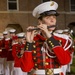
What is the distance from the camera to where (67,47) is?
3.26 metres

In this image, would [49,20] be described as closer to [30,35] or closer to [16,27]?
[30,35]

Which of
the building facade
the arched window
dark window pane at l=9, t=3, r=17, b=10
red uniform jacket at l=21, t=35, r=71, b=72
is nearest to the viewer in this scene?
red uniform jacket at l=21, t=35, r=71, b=72

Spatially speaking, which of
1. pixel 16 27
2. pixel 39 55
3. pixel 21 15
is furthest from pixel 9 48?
pixel 21 15

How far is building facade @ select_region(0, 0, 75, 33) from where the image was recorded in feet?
76.1

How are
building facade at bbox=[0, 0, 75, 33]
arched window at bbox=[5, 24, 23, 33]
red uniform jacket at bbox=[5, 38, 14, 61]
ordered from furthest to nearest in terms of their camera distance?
arched window at bbox=[5, 24, 23, 33], building facade at bbox=[0, 0, 75, 33], red uniform jacket at bbox=[5, 38, 14, 61]

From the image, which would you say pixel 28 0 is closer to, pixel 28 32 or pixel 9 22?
pixel 9 22

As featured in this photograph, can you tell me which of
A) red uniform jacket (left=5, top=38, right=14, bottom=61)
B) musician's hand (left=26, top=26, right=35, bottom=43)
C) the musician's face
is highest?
the musician's face

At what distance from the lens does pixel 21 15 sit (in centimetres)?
2370

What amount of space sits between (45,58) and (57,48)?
0.23 metres

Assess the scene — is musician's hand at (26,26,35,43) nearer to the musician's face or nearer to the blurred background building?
the musician's face

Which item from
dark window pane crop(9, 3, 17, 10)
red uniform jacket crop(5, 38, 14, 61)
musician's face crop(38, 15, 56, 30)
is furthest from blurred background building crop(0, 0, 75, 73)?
musician's face crop(38, 15, 56, 30)

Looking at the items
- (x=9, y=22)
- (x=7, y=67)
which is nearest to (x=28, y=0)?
(x=9, y=22)

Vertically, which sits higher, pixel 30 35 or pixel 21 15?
pixel 21 15

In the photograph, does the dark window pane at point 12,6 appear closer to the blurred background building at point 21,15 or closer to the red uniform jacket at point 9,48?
the blurred background building at point 21,15
